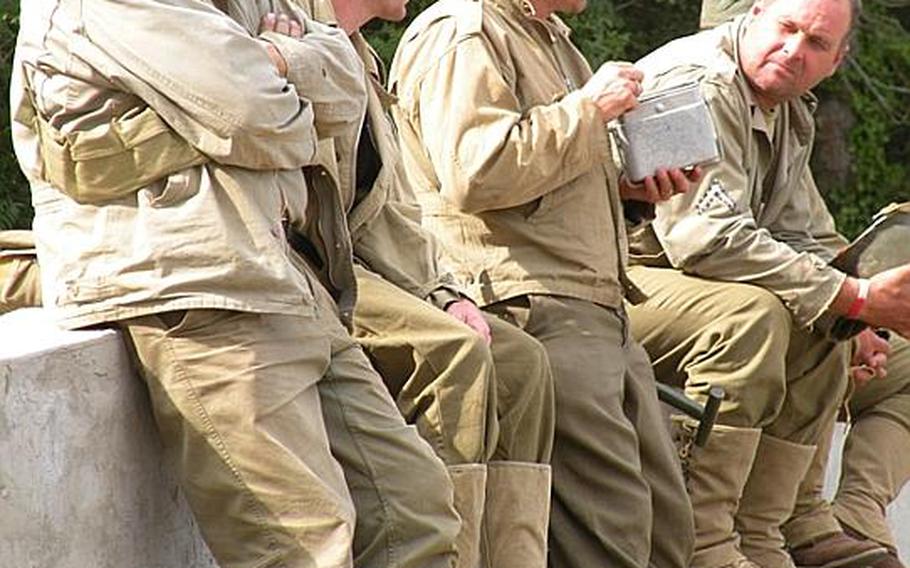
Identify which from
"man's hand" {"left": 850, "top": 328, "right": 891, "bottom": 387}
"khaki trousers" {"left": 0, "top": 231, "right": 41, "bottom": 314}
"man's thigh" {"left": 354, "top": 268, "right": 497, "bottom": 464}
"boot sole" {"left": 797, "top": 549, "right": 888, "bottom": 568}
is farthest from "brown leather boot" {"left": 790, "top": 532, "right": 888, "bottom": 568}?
"khaki trousers" {"left": 0, "top": 231, "right": 41, "bottom": 314}

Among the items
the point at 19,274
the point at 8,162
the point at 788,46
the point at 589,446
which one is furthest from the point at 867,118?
the point at 19,274

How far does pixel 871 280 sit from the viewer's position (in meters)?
6.06

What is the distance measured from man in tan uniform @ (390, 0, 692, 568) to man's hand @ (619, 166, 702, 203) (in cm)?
10

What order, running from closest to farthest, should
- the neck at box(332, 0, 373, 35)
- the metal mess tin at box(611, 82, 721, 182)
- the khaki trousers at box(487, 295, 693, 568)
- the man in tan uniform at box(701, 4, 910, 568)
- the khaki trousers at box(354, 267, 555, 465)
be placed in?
1. the khaki trousers at box(354, 267, 555, 465)
2. the neck at box(332, 0, 373, 35)
3. the khaki trousers at box(487, 295, 693, 568)
4. the metal mess tin at box(611, 82, 721, 182)
5. the man in tan uniform at box(701, 4, 910, 568)

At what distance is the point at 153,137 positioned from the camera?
3709 millimetres

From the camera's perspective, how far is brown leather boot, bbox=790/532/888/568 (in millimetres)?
6383

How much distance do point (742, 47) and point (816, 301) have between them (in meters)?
0.73

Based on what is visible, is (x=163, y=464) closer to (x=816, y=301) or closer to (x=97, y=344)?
(x=97, y=344)

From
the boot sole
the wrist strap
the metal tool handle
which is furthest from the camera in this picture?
the boot sole

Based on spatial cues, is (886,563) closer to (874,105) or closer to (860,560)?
(860,560)

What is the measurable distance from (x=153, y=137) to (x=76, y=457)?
55 centimetres

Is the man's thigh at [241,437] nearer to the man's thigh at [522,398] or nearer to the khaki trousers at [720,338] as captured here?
the man's thigh at [522,398]

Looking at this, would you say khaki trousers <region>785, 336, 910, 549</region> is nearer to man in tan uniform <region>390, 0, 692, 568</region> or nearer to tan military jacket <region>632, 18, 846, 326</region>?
tan military jacket <region>632, 18, 846, 326</region>

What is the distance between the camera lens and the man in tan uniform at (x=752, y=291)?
5.85 m
